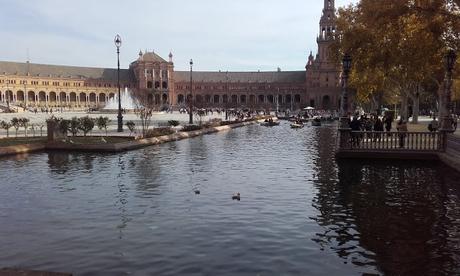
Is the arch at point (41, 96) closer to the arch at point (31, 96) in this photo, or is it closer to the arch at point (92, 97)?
the arch at point (31, 96)

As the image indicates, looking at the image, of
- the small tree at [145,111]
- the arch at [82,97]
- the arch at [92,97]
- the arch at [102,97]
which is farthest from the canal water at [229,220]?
the arch at [92,97]

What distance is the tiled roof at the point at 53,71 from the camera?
17575 centimetres

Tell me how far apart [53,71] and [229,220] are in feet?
633

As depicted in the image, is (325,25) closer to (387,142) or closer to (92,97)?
(92,97)

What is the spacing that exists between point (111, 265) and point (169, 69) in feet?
624

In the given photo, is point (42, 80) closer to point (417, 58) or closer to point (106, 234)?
point (417, 58)

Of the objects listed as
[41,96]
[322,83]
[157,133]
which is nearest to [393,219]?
[157,133]

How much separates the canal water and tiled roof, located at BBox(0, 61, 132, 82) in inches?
6816

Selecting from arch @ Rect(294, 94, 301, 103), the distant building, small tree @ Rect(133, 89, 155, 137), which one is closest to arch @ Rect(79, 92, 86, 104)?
small tree @ Rect(133, 89, 155, 137)

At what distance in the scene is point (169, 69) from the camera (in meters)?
194

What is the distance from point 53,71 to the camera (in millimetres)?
188500

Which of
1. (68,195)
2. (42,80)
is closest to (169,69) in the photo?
(42,80)

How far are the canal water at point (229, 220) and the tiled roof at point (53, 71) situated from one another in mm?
173116

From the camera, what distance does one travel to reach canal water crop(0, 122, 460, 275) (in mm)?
8273
